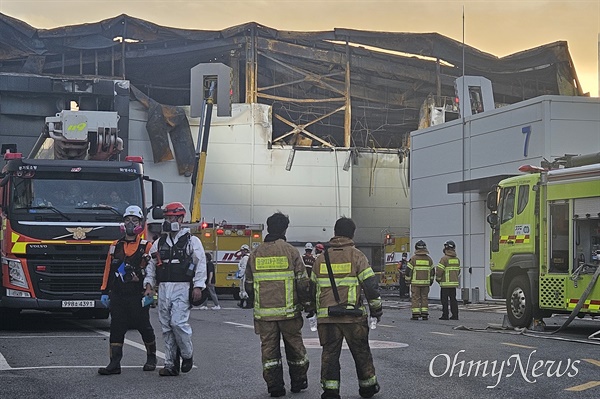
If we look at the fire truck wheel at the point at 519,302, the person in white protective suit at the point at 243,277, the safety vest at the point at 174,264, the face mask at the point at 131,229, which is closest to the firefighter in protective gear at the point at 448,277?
the fire truck wheel at the point at 519,302

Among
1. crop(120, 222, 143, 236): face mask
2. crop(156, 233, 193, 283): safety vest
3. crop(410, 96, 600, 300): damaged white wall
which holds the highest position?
crop(410, 96, 600, 300): damaged white wall

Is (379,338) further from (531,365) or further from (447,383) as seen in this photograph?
(447,383)

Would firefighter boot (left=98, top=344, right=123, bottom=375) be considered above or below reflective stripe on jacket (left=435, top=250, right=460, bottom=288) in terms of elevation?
below

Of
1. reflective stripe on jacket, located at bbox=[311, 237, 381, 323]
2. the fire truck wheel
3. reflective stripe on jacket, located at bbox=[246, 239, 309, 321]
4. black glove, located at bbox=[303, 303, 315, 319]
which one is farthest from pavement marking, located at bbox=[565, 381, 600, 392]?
the fire truck wheel

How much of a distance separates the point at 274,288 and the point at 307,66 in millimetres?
36679

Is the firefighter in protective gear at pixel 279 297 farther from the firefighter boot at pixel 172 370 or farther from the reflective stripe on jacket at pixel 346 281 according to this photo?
the firefighter boot at pixel 172 370

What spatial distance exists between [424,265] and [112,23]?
86.8 ft

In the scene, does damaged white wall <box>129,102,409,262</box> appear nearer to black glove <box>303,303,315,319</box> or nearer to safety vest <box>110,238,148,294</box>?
safety vest <box>110,238,148,294</box>

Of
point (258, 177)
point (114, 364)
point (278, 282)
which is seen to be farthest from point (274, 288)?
point (258, 177)

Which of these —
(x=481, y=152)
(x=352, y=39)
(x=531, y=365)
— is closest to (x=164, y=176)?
(x=352, y=39)

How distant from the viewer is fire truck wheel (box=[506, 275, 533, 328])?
1638 centimetres

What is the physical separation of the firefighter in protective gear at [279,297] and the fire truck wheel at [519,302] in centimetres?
826

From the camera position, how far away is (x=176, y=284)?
10039 millimetres

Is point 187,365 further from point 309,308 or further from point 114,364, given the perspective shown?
point 309,308
